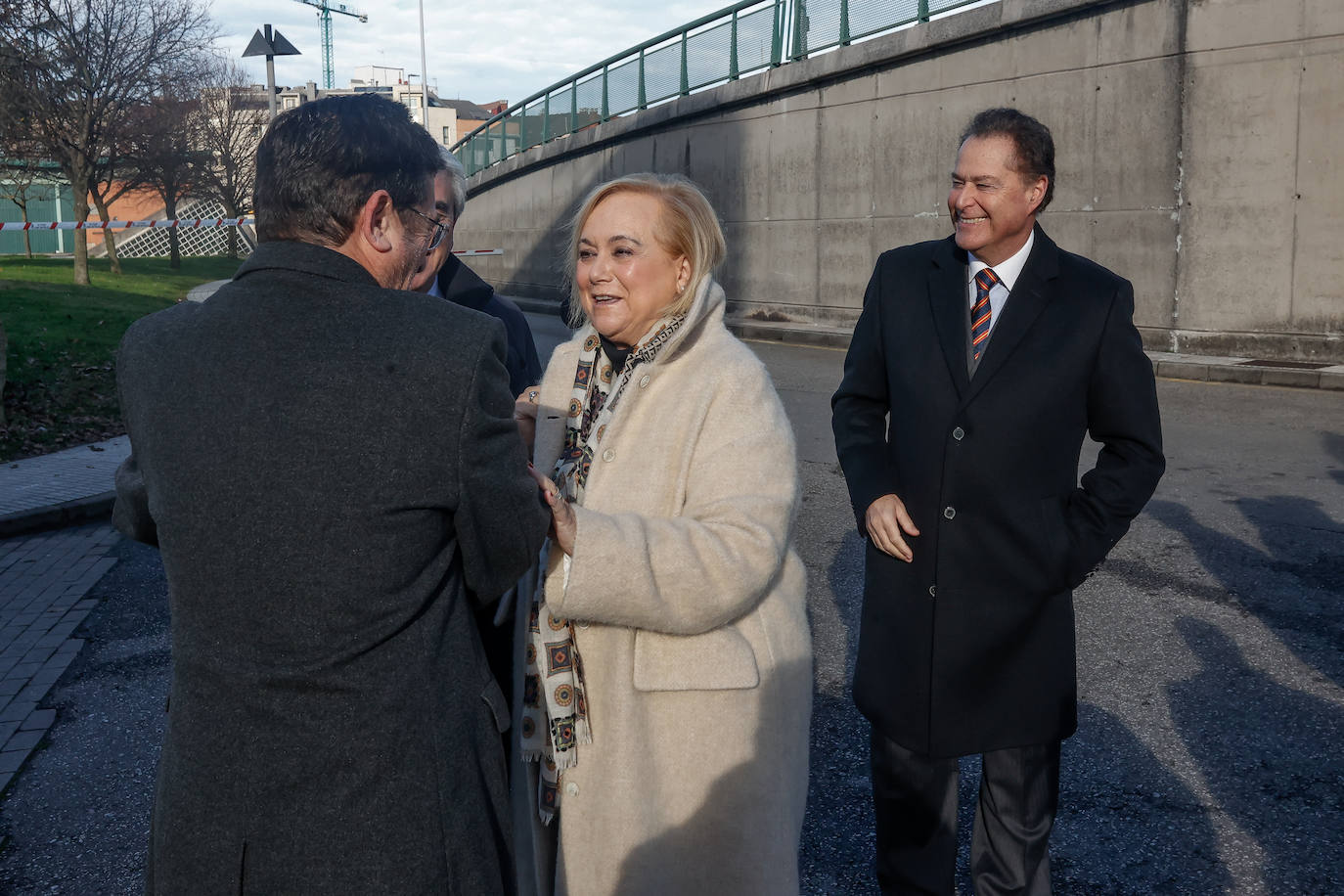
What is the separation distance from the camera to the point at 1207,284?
14.4m

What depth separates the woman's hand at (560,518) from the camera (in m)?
2.11

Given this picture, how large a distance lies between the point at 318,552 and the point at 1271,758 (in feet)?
12.5

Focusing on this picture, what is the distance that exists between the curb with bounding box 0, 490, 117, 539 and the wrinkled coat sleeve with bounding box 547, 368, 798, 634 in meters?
7.00

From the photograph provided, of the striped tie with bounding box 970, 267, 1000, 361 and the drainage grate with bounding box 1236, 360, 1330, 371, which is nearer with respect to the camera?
the striped tie with bounding box 970, 267, 1000, 361

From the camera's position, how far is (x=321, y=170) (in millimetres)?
1856

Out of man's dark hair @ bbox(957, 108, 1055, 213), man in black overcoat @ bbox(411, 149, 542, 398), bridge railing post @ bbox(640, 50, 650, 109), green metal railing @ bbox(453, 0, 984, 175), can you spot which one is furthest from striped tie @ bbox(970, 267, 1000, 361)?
bridge railing post @ bbox(640, 50, 650, 109)

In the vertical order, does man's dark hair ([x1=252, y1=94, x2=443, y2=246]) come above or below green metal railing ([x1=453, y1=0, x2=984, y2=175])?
below

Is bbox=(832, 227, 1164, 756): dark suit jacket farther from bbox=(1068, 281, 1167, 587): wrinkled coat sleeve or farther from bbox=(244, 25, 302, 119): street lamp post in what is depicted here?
bbox=(244, 25, 302, 119): street lamp post

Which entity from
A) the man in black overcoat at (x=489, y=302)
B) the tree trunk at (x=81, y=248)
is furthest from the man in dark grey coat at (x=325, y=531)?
the tree trunk at (x=81, y=248)

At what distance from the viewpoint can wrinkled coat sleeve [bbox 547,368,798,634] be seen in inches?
87.2

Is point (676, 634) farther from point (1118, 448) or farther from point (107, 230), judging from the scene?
point (107, 230)

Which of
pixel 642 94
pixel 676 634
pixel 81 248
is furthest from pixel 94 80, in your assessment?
pixel 676 634

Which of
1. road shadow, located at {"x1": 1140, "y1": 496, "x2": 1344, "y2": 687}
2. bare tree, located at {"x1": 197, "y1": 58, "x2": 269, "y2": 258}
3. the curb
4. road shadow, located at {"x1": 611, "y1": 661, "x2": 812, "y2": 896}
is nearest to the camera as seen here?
road shadow, located at {"x1": 611, "y1": 661, "x2": 812, "y2": 896}

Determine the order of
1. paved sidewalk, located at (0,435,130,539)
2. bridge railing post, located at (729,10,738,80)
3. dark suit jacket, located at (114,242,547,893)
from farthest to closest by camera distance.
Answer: bridge railing post, located at (729,10,738,80), paved sidewalk, located at (0,435,130,539), dark suit jacket, located at (114,242,547,893)
